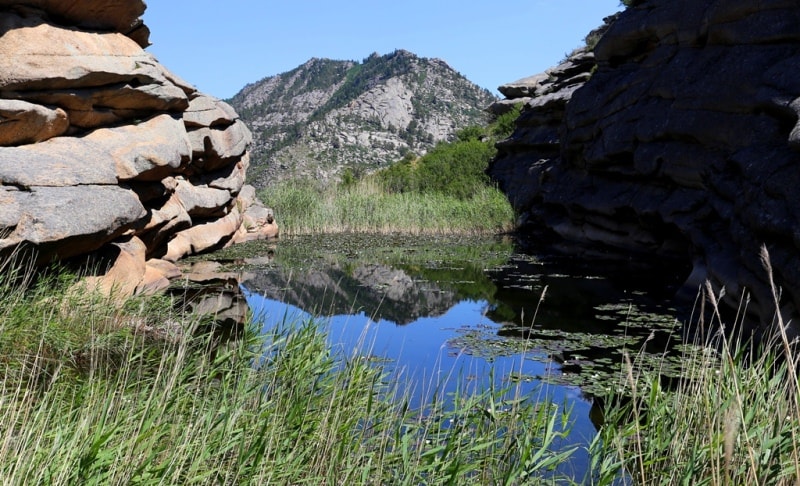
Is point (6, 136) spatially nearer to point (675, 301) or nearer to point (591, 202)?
point (675, 301)

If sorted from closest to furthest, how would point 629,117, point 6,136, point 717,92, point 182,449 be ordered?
point 182,449 → point 6,136 → point 717,92 → point 629,117

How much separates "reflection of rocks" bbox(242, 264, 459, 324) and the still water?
0.10 feet

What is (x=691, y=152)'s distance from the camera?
1338 centimetres

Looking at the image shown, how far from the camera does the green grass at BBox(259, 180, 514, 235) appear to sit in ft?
77.7

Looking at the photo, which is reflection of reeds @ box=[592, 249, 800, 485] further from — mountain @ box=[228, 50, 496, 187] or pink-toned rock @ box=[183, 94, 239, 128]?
mountain @ box=[228, 50, 496, 187]

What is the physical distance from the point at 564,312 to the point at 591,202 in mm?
7610

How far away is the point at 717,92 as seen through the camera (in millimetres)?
12758

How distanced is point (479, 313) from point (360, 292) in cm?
262

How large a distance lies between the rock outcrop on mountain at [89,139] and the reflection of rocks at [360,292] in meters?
2.03

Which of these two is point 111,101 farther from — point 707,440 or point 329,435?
point 707,440


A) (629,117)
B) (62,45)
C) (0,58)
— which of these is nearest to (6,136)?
(0,58)

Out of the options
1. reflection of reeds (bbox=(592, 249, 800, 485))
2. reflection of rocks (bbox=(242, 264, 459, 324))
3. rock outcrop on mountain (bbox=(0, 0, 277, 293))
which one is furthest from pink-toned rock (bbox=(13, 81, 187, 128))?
reflection of reeds (bbox=(592, 249, 800, 485))

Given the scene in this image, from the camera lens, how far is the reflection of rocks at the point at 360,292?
35.6ft

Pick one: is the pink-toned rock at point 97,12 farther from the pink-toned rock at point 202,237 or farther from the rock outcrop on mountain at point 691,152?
the rock outcrop on mountain at point 691,152
